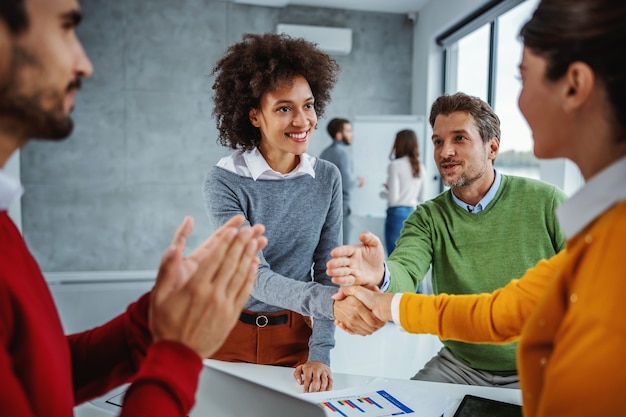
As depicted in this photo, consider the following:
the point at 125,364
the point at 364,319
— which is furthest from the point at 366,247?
the point at 125,364

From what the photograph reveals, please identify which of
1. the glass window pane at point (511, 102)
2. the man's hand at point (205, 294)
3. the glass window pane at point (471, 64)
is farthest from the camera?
the glass window pane at point (471, 64)

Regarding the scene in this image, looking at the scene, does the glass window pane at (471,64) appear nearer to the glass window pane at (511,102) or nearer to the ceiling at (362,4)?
the glass window pane at (511,102)

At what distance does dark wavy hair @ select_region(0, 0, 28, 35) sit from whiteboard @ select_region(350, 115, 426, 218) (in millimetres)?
5258

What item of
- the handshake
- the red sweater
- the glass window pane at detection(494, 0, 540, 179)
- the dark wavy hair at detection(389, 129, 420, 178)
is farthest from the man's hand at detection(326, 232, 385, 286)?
the dark wavy hair at detection(389, 129, 420, 178)

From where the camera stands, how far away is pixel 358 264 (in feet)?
5.21

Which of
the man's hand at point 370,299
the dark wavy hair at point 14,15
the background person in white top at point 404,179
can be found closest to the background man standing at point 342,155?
the background person in white top at point 404,179

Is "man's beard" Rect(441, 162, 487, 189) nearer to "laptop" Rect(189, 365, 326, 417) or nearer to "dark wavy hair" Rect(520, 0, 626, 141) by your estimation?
"dark wavy hair" Rect(520, 0, 626, 141)

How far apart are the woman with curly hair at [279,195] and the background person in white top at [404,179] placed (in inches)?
125

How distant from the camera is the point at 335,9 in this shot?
6.34m

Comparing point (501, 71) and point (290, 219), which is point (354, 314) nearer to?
point (290, 219)

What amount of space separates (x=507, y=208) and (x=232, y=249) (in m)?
1.33

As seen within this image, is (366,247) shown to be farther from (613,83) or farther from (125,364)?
(613,83)

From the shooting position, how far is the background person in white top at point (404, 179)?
498 centimetres

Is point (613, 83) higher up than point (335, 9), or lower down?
lower down
